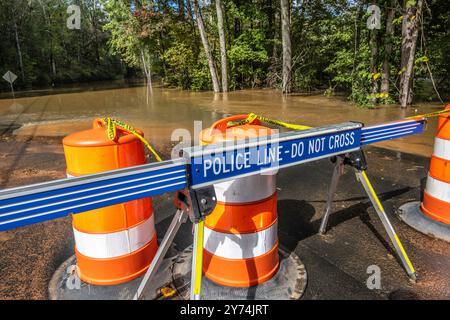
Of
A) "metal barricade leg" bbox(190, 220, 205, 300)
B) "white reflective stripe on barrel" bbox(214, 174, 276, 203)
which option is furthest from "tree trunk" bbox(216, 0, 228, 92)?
"metal barricade leg" bbox(190, 220, 205, 300)

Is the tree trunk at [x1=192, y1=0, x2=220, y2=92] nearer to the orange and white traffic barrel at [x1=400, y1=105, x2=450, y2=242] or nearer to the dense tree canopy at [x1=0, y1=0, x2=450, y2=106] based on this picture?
the dense tree canopy at [x1=0, y1=0, x2=450, y2=106]

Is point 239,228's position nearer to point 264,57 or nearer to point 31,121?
point 31,121

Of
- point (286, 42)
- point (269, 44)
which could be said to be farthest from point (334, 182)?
point (269, 44)

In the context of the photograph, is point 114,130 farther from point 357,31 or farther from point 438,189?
point 357,31

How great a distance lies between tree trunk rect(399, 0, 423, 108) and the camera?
12.3 m

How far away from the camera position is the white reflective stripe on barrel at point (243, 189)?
2.62 m

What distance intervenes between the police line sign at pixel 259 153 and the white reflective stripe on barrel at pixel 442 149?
171cm

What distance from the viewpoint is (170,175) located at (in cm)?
203

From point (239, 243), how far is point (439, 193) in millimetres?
2734

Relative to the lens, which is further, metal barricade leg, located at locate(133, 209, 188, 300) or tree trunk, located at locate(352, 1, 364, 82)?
tree trunk, located at locate(352, 1, 364, 82)

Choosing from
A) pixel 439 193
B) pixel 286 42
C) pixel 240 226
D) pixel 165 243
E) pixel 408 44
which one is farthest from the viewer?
pixel 286 42

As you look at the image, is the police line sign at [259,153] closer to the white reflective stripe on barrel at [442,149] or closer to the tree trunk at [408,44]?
the white reflective stripe on barrel at [442,149]

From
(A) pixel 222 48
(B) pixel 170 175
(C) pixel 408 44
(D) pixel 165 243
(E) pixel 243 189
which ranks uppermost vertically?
(A) pixel 222 48

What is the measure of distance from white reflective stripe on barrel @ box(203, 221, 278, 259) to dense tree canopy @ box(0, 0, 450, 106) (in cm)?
798
